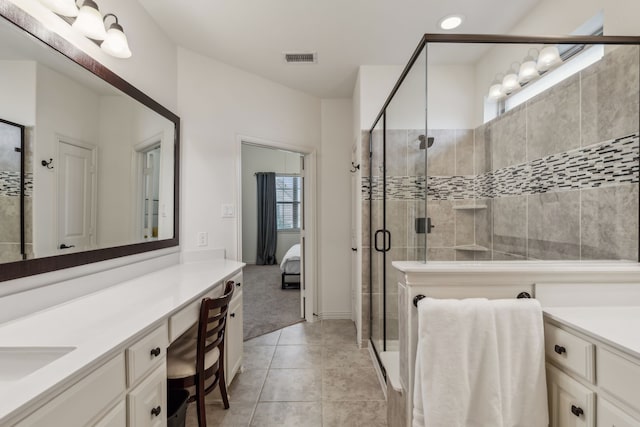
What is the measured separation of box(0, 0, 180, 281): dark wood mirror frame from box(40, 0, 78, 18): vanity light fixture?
0.10 metres

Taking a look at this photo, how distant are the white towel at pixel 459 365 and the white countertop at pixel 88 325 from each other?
110 cm

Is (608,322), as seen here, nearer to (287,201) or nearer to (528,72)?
(528,72)

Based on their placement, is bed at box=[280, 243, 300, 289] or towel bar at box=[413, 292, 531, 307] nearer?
towel bar at box=[413, 292, 531, 307]

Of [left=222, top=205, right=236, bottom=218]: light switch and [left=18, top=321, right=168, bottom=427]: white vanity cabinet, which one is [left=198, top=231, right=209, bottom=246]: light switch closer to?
[left=222, top=205, right=236, bottom=218]: light switch

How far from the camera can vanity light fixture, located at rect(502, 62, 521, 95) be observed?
202 cm

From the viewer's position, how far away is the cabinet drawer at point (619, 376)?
0.81 meters

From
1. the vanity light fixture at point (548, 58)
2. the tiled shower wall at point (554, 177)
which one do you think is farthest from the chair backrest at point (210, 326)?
the vanity light fixture at point (548, 58)

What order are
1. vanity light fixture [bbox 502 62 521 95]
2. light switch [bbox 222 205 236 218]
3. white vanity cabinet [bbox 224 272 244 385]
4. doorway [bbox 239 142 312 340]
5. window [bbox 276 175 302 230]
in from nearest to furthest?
white vanity cabinet [bbox 224 272 244 385] < vanity light fixture [bbox 502 62 521 95] < light switch [bbox 222 205 236 218] < doorway [bbox 239 142 312 340] < window [bbox 276 175 302 230]

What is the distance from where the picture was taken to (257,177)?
6551 mm

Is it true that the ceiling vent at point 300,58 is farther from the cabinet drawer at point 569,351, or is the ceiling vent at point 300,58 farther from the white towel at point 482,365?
the cabinet drawer at point 569,351

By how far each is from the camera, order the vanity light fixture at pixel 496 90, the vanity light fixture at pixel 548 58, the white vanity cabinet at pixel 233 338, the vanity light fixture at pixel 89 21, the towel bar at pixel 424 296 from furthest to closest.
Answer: the vanity light fixture at pixel 496 90, the white vanity cabinet at pixel 233 338, the vanity light fixture at pixel 548 58, the vanity light fixture at pixel 89 21, the towel bar at pixel 424 296

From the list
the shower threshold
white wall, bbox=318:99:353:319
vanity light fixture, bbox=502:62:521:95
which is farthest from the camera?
white wall, bbox=318:99:353:319

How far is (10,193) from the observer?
3.42 ft

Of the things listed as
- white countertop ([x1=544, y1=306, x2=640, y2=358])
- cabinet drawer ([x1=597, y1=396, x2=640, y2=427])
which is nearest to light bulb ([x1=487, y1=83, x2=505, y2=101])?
white countertop ([x1=544, y1=306, x2=640, y2=358])
